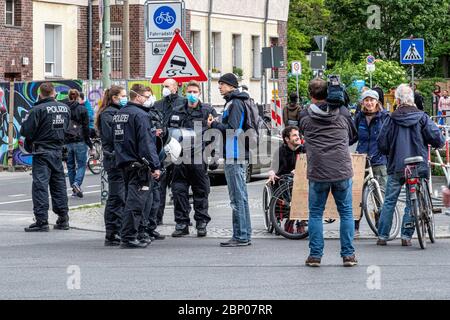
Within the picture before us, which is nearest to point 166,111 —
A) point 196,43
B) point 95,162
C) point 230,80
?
point 230,80

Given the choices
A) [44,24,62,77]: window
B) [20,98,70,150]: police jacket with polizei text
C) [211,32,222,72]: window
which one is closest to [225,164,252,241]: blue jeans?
[20,98,70,150]: police jacket with polizei text

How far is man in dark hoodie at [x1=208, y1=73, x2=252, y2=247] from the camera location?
49.7ft

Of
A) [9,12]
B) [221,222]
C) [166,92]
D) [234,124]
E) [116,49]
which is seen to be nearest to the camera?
[234,124]

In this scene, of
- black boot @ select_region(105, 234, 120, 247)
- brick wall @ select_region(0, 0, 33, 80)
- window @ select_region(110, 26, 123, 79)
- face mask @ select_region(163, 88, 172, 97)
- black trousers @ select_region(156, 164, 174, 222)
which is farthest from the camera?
window @ select_region(110, 26, 123, 79)

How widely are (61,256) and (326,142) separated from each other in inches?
128

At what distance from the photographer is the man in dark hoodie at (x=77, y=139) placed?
922 inches

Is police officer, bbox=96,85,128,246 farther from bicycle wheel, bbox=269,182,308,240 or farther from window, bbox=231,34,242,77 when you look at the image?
window, bbox=231,34,242,77

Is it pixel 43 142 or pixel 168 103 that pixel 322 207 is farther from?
pixel 43 142

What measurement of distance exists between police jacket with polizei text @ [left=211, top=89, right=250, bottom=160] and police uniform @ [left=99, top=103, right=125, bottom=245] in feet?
4.65

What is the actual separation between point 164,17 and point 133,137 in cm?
489

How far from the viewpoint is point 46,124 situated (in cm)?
1769

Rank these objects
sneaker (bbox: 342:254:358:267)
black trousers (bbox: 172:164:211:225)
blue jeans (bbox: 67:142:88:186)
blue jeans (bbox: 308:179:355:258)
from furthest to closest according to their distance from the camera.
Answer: blue jeans (bbox: 67:142:88:186)
black trousers (bbox: 172:164:211:225)
blue jeans (bbox: 308:179:355:258)
sneaker (bbox: 342:254:358:267)

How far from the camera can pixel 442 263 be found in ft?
43.6
